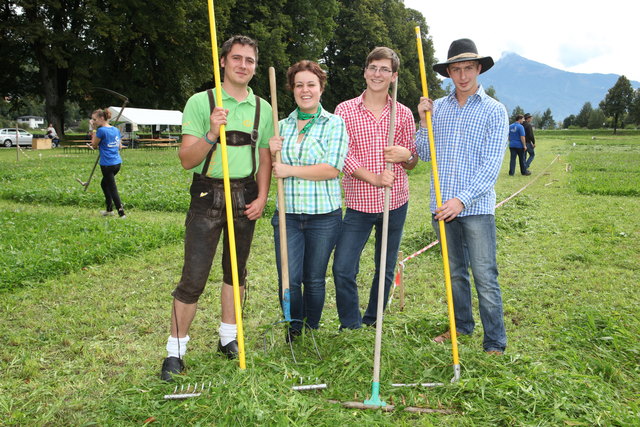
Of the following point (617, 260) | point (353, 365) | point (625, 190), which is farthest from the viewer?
point (625, 190)

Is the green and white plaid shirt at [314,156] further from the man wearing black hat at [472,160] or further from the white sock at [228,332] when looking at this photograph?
the white sock at [228,332]

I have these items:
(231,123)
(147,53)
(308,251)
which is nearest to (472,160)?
(308,251)

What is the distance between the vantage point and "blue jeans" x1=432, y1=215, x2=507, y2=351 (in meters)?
4.20

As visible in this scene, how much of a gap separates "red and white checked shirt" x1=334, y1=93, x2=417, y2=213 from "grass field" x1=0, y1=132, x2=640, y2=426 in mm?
1163

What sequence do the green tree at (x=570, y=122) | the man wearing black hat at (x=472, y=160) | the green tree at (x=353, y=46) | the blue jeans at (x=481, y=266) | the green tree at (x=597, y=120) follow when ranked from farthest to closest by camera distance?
the green tree at (x=570, y=122) → the green tree at (x=597, y=120) → the green tree at (x=353, y=46) → the blue jeans at (x=481, y=266) → the man wearing black hat at (x=472, y=160)

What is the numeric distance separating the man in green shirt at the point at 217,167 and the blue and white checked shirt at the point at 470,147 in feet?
4.83

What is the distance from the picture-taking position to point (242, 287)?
439 cm

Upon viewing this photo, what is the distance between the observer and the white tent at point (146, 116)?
36500mm

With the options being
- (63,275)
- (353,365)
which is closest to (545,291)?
(353,365)

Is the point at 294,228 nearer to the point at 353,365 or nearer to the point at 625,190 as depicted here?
the point at 353,365

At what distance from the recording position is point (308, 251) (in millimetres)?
4215

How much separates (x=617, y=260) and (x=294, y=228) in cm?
590

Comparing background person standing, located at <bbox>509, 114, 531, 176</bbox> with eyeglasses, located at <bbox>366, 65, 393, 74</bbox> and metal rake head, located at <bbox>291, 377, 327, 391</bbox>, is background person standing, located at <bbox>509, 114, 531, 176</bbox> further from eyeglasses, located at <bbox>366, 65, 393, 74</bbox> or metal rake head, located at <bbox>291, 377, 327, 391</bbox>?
metal rake head, located at <bbox>291, 377, 327, 391</bbox>

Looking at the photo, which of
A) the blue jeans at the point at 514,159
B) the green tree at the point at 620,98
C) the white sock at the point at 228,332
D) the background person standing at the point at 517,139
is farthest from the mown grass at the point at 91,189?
the green tree at the point at 620,98
